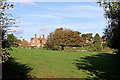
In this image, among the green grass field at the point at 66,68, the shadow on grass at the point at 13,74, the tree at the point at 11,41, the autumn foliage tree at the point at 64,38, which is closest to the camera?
the tree at the point at 11,41

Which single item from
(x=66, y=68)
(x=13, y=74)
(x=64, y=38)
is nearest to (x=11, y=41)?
(x=13, y=74)

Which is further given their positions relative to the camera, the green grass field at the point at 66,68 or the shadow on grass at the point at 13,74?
the green grass field at the point at 66,68

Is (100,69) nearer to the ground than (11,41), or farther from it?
nearer to the ground

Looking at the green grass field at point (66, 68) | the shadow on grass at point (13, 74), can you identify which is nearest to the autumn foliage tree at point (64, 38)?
the green grass field at point (66, 68)

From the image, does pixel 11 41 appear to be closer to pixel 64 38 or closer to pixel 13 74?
pixel 13 74

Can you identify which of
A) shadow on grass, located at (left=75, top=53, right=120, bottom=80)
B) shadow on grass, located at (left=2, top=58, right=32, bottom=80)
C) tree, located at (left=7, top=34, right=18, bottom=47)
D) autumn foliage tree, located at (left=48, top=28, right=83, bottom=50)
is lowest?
shadow on grass, located at (left=75, top=53, right=120, bottom=80)

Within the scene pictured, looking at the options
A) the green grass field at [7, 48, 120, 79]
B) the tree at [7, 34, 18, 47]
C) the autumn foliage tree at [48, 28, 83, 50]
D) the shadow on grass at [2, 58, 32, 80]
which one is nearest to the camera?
the tree at [7, 34, 18, 47]

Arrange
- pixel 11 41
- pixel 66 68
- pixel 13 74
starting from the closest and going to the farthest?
pixel 11 41 → pixel 13 74 → pixel 66 68

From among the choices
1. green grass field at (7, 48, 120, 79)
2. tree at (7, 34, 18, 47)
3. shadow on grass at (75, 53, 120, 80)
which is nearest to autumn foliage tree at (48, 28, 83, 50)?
green grass field at (7, 48, 120, 79)

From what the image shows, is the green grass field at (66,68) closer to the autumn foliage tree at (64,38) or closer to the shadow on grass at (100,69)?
the shadow on grass at (100,69)

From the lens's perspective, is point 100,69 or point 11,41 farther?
point 100,69

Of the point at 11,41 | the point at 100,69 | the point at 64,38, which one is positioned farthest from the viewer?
the point at 64,38

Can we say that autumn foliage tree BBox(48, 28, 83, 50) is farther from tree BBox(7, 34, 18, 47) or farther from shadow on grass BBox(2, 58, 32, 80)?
tree BBox(7, 34, 18, 47)

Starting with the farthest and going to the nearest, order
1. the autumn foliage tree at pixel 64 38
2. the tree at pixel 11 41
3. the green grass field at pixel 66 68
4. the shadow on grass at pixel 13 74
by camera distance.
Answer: the autumn foliage tree at pixel 64 38, the green grass field at pixel 66 68, the shadow on grass at pixel 13 74, the tree at pixel 11 41
